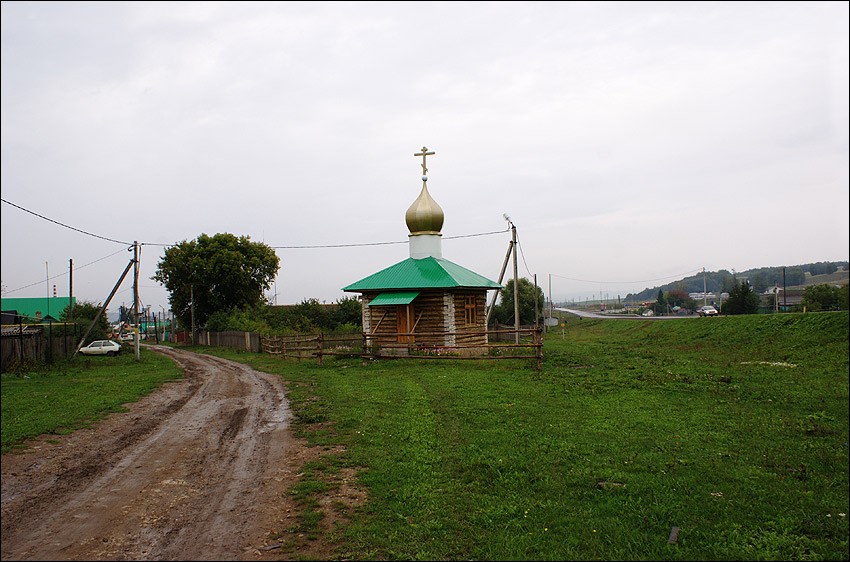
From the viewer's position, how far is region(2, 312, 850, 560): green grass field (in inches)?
235

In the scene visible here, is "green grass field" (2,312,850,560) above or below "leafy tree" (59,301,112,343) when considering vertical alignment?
below

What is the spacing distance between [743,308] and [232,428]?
1759 inches

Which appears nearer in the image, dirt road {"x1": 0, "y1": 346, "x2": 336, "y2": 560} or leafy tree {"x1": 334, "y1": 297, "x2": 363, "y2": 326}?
dirt road {"x1": 0, "y1": 346, "x2": 336, "y2": 560}

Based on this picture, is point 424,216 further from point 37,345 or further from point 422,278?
point 37,345

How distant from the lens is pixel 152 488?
7988mm

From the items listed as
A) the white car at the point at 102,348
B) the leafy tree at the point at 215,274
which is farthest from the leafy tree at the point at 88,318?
the leafy tree at the point at 215,274

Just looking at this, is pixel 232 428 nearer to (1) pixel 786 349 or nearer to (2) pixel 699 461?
(2) pixel 699 461

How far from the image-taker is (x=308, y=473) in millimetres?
8562

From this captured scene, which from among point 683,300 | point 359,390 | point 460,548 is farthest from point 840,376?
point 683,300

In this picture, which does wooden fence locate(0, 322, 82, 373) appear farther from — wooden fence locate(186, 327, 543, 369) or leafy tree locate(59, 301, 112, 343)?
wooden fence locate(186, 327, 543, 369)

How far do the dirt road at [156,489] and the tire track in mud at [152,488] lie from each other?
13 millimetres

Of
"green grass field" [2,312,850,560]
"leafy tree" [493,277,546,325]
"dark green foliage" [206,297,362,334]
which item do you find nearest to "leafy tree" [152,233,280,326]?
"dark green foliage" [206,297,362,334]

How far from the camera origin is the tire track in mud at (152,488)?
607 cm

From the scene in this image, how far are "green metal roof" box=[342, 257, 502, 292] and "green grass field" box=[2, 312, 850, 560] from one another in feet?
32.3
